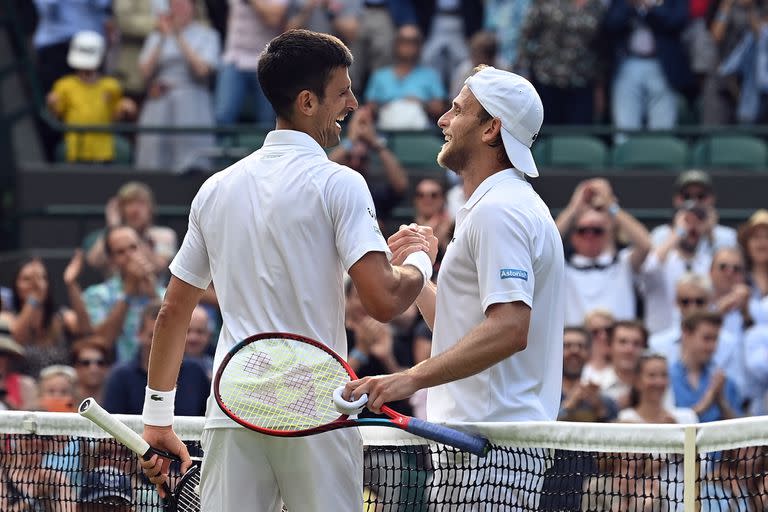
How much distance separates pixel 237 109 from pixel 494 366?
8719 mm

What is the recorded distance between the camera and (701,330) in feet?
29.4

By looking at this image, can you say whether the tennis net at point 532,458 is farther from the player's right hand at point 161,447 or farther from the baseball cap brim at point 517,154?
the baseball cap brim at point 517,154

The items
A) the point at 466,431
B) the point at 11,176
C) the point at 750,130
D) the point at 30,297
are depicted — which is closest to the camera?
the point at 466,431

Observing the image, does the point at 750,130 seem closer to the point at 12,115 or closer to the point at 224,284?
the point at 12,115

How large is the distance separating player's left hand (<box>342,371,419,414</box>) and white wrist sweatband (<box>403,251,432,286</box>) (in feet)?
1.29

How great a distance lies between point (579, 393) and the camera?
845 cm

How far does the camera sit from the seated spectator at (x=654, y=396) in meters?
8.42

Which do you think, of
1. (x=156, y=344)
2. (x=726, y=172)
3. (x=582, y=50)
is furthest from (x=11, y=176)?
(x=156, y=344)

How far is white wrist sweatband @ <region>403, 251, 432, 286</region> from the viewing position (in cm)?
439

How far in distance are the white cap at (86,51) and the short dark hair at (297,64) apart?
8421mm

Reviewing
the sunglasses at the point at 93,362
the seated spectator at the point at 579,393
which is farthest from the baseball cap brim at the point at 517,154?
the sunglasses at the point at 93,362

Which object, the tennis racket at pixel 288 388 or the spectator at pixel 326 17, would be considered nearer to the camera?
the tennis racket at pixel 288 388

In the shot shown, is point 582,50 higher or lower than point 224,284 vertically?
higher

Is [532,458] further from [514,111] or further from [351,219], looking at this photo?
[514,111]
